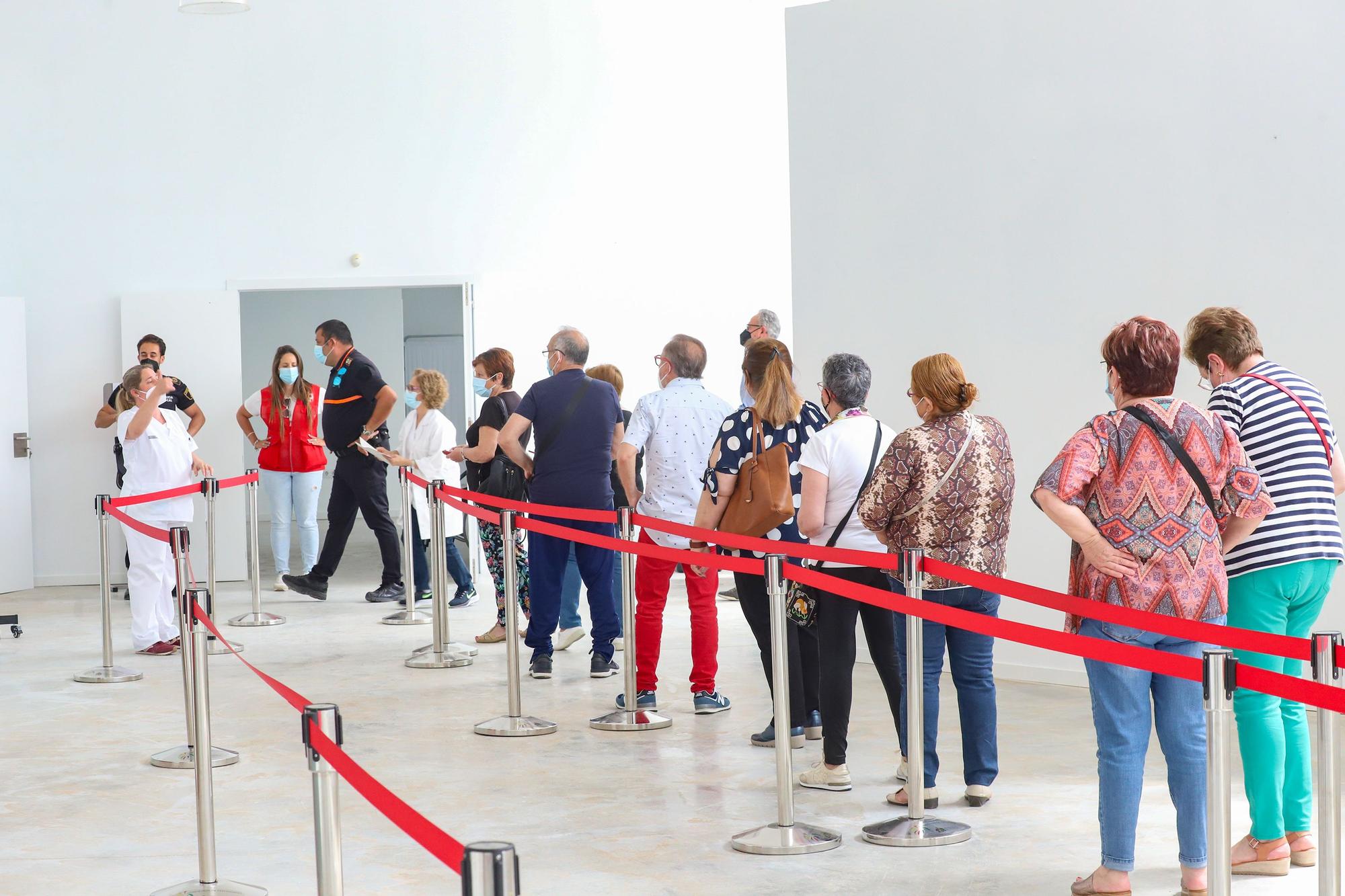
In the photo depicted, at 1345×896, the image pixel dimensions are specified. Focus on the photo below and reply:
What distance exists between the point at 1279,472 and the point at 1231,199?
92.8 inches

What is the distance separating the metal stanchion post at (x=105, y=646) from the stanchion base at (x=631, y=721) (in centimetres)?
256

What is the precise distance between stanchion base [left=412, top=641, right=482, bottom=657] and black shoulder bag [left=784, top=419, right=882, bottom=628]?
259cm

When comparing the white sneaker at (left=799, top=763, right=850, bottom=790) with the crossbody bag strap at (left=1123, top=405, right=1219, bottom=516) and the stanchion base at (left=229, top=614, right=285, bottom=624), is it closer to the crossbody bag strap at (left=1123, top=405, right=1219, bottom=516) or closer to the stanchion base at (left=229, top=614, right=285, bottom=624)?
the crossbody bag strap at (left=1123, top=405, right=1219, bottom=516)

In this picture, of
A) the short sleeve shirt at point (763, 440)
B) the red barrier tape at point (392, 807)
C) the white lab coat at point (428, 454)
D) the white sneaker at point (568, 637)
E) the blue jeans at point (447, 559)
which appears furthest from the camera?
the blue jeans at point (447, 559)

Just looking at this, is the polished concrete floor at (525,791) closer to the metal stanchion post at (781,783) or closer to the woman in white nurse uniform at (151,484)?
the metal stanchion post at (781,783)

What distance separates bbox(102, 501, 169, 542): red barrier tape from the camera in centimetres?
618

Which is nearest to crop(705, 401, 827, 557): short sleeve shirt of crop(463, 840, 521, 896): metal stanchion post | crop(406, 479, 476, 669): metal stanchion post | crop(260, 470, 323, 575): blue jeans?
crop(406, 479, 476, 669): metal stanchion post

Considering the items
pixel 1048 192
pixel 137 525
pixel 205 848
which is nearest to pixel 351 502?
pixel 137 525

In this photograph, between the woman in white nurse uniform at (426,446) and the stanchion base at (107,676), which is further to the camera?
the woman in white nurse uniform at (426,446)

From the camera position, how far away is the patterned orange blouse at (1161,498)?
340 centimetres

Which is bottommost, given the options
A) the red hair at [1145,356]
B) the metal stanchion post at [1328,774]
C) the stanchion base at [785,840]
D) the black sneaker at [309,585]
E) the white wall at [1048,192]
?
the stanchion base at [785,840]

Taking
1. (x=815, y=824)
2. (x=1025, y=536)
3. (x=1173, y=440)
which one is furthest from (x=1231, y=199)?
(x=815, y=824)

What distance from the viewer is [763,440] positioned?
4.83 metres

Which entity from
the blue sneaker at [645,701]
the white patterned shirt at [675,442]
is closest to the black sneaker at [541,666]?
the blue sneaker at [645,701]
